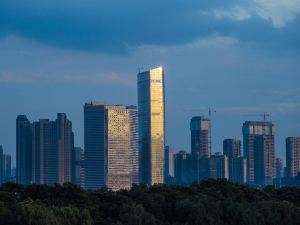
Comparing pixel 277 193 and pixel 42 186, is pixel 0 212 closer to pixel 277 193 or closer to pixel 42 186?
pixel 42 186

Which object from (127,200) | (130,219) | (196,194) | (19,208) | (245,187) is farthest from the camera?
(245,187)

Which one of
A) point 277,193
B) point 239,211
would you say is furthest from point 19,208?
point 277,193

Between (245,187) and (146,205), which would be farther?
(245,187)

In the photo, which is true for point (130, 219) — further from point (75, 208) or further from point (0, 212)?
point (0, 212)

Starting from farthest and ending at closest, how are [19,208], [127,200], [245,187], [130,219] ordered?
[245,187] → [127,200] → [130,219] → [19,208]

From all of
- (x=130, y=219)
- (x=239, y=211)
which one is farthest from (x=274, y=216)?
(x=130, y=219)

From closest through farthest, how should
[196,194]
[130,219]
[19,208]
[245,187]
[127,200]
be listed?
1. [19,208]
2. [130,219]
3. [127,200]
4. [196,194]
5. [245,187]

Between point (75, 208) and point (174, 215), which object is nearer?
point (75, 208)
